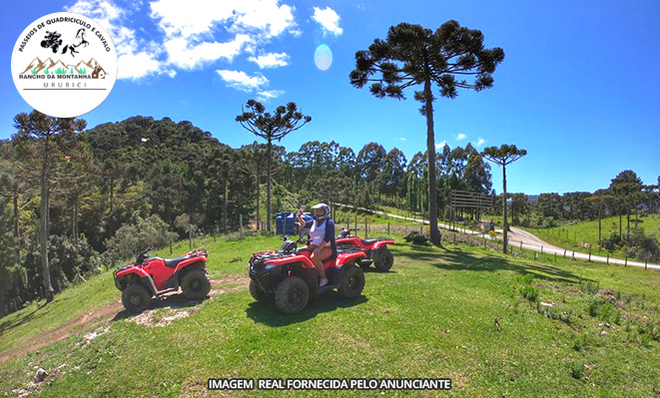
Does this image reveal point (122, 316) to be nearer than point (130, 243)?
Yes

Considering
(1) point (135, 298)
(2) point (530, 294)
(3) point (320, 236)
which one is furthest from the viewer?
(2) point (530, 294)

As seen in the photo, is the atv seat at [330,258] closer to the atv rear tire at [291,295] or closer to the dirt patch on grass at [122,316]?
the atv rear tire at [291,295]

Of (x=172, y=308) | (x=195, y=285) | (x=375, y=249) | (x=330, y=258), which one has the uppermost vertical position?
(x=330, y=258)

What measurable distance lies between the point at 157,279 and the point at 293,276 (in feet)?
11.1

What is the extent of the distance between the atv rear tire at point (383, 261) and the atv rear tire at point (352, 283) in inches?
110

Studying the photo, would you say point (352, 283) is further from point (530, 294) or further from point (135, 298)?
point (135, 298)

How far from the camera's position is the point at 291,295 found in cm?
567

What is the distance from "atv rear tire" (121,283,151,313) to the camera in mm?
6711

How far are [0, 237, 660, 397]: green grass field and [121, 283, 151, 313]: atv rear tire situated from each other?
26 cm

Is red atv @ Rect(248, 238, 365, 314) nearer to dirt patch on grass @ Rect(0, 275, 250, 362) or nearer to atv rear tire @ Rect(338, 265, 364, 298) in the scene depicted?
atv rear tire @ Rect(338, 265, 364, 298)

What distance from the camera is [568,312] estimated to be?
6.09 meters

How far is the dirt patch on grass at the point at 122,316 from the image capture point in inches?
242

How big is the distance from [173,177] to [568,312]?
47496 mm

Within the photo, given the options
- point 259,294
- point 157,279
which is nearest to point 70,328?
point 157,279
